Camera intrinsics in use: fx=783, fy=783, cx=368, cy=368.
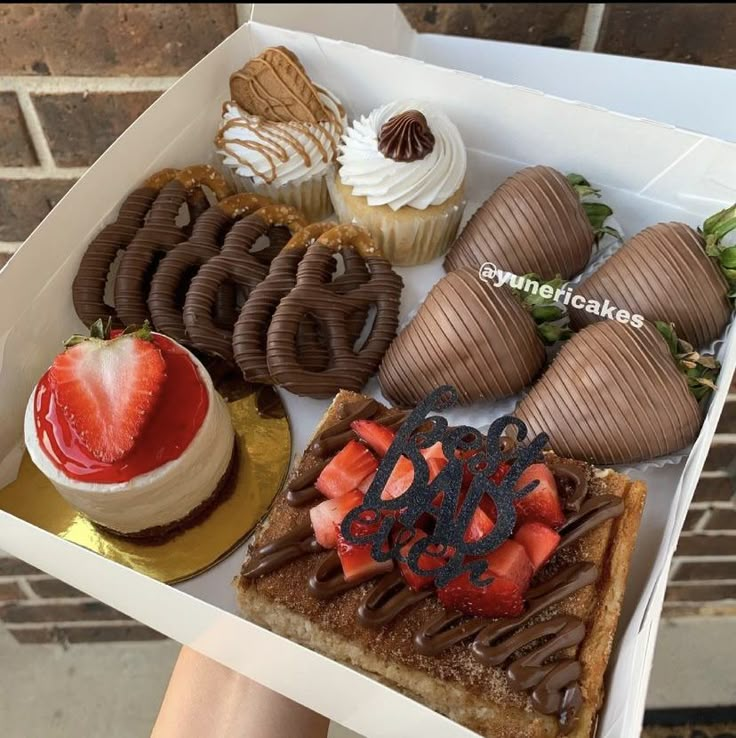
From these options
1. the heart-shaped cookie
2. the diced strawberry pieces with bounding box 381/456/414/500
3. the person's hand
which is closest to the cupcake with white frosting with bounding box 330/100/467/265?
the heart-shaped cookie

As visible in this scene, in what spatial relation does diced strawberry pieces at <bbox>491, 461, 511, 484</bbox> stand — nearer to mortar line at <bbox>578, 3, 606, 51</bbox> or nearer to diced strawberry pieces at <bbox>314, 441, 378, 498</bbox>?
diced strawberry pieces at <bbox>314, 441, 378, 498</bbox>

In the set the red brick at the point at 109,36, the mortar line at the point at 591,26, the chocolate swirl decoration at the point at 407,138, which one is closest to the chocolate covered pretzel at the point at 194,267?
the chocolate swirl decoration at the point at 407,138

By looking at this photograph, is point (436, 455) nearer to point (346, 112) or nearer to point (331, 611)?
point (331, 611)

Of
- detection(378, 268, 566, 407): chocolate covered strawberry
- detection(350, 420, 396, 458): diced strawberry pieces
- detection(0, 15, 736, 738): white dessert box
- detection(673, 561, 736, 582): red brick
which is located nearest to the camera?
detection(0, 15, 736, 738): white dessert box

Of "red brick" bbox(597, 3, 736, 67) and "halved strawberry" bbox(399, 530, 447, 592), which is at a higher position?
"red brick" bbox(597, 3, 736, 67)

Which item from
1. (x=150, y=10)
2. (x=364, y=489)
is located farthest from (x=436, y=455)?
(x=150, y=10)
